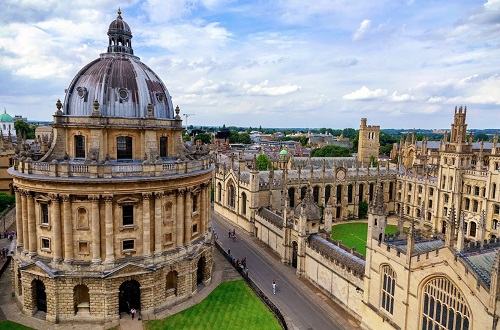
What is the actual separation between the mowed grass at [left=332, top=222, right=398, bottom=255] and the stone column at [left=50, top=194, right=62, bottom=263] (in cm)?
3635

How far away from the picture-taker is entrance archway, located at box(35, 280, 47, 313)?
32.2 m

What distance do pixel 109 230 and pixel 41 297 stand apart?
933cm

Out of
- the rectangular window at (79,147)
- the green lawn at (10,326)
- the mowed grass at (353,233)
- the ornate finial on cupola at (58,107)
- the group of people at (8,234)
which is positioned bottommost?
the green lawn at (10,326)

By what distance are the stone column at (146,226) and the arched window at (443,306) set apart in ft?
72.8

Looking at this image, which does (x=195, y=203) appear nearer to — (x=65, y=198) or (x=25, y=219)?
(x=65, y=198)

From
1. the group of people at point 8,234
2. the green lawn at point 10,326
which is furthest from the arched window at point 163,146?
the group of people at point 8,234

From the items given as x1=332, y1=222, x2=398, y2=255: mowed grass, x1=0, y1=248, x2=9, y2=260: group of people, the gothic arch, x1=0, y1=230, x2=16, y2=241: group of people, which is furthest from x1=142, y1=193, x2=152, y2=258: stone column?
x1=332, y1=222, x2=398, y2=255: mowed grass

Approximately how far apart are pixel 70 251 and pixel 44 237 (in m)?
2.92

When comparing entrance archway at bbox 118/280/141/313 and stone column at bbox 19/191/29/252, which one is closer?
stone column at bbox 19/191/29/252

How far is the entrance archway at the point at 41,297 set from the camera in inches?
1270

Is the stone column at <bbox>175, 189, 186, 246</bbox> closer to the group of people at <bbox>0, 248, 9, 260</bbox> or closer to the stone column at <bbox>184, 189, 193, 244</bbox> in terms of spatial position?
the stone column at <bbox>184, 189, 193, 244</bbox>

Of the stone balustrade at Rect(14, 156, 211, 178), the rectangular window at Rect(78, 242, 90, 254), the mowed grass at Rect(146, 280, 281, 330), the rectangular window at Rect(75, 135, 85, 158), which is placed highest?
the rectangular window at Rect(75, 135, 85, 158)

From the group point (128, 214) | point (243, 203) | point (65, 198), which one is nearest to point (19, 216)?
point (65, 198)

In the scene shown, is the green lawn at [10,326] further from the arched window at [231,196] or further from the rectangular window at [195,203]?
the arched window at [231,196]
